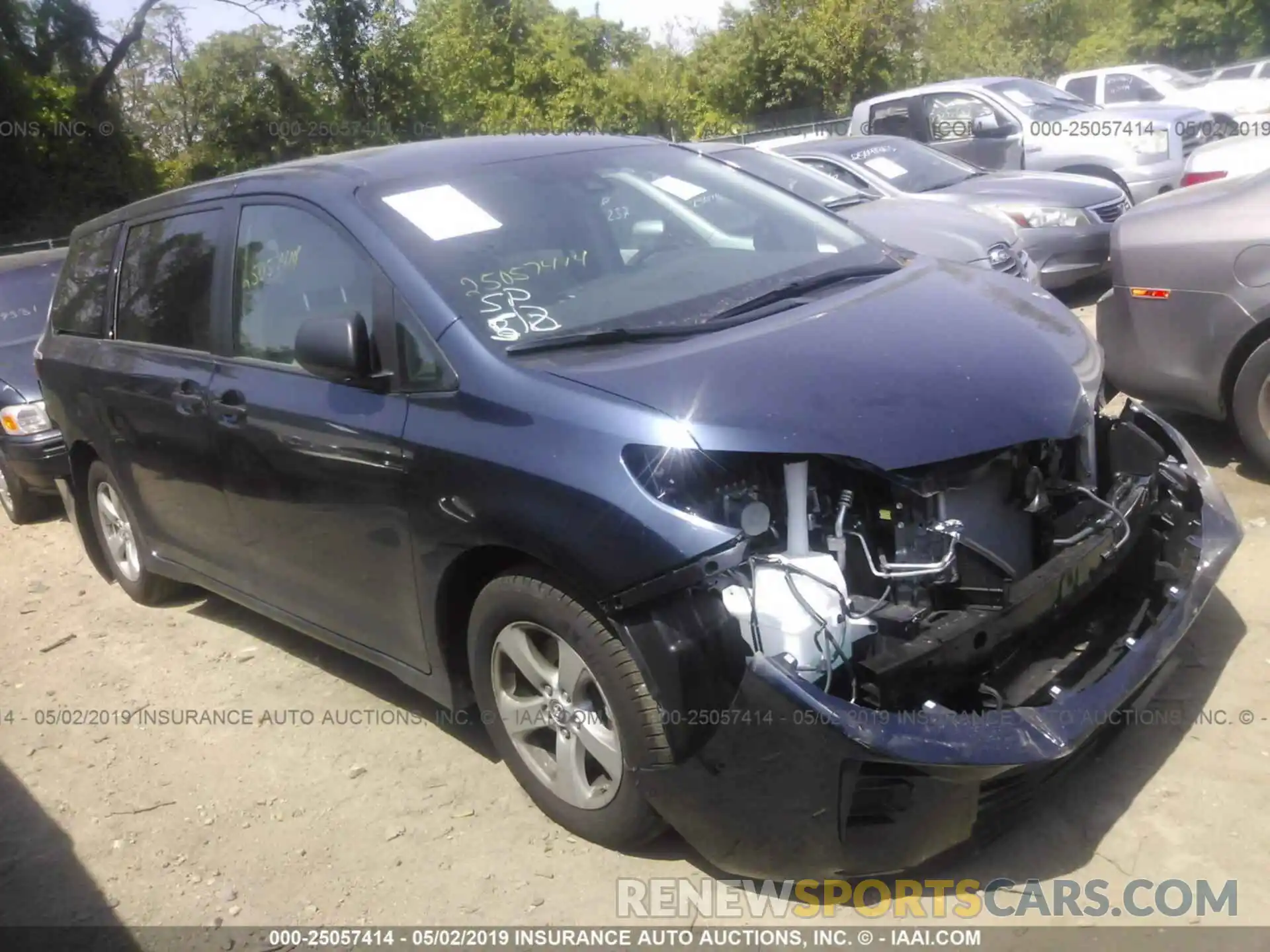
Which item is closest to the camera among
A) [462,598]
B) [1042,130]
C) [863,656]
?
[863,656]

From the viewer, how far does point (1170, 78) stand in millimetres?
21234

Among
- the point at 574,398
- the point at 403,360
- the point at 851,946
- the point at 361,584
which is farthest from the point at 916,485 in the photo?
the point at 361,584

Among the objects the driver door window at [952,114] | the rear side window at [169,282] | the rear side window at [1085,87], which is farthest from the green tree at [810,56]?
the rear side window at [169,282]

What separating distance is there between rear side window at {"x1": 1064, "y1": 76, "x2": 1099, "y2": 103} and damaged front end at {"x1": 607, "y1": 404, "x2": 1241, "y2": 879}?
19.0 metres

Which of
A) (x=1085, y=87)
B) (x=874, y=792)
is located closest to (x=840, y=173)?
(x=874, y=792)

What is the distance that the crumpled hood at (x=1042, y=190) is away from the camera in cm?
852

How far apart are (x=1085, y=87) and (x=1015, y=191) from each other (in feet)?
42.1

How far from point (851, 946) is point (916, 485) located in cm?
110

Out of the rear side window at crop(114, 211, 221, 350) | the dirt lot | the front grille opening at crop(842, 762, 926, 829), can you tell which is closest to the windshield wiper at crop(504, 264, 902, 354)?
the front grille opening at crop(842, 762, 926, 829)

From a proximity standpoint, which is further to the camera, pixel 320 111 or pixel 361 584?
pixel 320 111

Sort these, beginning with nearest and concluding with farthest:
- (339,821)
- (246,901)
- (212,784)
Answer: (246,901) → (339,821) → (212,784)

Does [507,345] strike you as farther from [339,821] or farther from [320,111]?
[320,111]

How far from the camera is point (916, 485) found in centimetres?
276

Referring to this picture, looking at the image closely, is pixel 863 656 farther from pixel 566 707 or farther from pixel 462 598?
pixel 462 598
